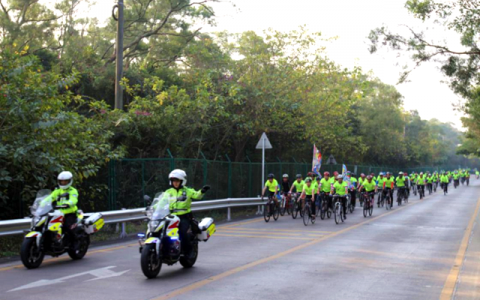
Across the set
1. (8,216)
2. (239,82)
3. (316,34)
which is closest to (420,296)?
(8,216)

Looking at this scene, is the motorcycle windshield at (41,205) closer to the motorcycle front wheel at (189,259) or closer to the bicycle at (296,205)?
the motorcycle front wheel at (189,259)

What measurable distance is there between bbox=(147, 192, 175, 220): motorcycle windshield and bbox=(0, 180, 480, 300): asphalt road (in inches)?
37.7

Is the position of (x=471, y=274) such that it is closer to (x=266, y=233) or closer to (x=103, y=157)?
(x=266, y=233)

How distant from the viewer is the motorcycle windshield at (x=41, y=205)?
35.2ft

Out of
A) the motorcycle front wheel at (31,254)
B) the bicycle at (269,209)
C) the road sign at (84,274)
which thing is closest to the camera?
the road sign at (84,274)

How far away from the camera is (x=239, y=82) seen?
27.9 m

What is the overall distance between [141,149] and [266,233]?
8012 mm

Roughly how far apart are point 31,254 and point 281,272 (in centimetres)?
424

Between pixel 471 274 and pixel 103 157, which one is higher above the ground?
pixel 103 157

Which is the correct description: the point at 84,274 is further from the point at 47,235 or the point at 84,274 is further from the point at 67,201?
the point at 67,201

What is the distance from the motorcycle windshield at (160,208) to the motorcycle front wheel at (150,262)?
0.59 metres

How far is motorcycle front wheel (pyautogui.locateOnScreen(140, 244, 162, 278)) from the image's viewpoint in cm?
910

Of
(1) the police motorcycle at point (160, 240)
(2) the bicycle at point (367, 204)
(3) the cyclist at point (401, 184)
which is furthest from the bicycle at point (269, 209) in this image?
(3) the cyclist at point (401, 184)

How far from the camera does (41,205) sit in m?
10.8
